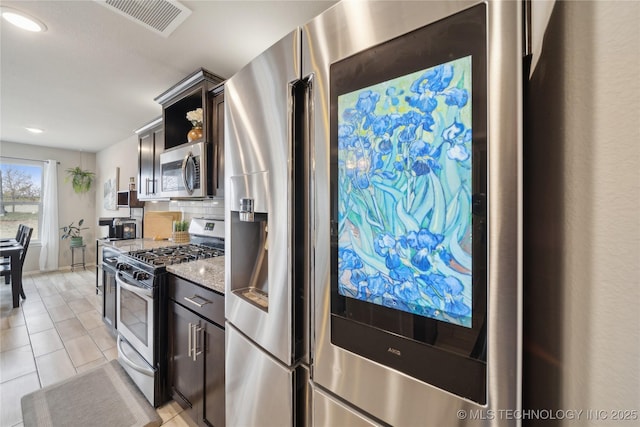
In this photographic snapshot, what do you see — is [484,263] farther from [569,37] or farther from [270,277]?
[270,277]

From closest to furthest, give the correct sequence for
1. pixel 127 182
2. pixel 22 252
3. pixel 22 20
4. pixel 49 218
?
pixel 22 20, pixel 22 252, pixel 127 182, pixel 49 218

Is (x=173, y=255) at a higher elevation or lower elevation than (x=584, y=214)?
lower

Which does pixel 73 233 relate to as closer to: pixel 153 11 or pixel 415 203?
pixel 153 11

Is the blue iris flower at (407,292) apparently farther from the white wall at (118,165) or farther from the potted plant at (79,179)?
the potted plant at (79,179)

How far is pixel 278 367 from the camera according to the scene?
3.12ft

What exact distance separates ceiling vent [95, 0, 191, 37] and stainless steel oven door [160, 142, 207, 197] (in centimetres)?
77

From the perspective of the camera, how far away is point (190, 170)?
207 cm

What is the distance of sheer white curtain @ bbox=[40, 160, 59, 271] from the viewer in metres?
5.00

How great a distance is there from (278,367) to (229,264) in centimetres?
51

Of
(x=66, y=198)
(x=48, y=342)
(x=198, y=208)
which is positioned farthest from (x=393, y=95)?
(x=66, y=198)

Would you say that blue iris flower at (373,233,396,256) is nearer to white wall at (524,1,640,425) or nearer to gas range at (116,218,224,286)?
white wall at (524,1,640,425)

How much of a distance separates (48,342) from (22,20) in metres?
2.92

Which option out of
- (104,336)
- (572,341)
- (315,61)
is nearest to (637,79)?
(572,341)

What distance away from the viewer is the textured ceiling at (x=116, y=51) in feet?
4.69
